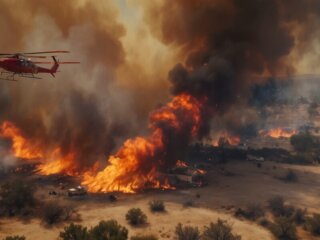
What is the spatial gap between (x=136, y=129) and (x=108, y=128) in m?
5.17

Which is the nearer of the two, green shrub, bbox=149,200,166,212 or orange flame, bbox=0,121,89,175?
green shrub, bbox=149,200,166,212

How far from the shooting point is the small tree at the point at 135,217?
84.1 ft

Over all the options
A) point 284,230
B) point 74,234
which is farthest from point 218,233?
point 74,234

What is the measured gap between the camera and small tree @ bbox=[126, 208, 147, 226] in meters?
25.6

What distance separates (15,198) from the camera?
28.2 meters

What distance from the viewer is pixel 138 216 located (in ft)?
84.9

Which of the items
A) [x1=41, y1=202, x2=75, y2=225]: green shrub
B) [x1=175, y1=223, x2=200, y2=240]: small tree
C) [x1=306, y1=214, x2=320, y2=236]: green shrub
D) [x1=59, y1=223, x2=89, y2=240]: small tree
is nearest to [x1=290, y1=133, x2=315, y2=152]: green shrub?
[x1=306, y1=214, x2=320, y2=236]: green shrub

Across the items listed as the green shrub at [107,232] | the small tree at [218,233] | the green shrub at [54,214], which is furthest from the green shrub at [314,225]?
the green shrub at [54,214]

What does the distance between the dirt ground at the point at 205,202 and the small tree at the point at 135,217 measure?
1.57ft

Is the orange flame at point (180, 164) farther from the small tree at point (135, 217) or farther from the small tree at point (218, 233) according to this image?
the small tree at point (218, 233)

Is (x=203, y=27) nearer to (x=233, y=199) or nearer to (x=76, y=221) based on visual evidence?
(x=233, y=199)

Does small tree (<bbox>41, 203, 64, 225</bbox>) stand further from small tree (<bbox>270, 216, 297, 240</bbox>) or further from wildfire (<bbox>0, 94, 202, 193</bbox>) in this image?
small tree (<bbox>270, 216, 297, 240</bbox>)

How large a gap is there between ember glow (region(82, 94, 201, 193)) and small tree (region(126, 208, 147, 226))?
26.5 feet

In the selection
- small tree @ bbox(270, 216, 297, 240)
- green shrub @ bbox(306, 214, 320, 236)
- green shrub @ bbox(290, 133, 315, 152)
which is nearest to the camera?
small tree @ bbox(270, 216, 297, 240)
